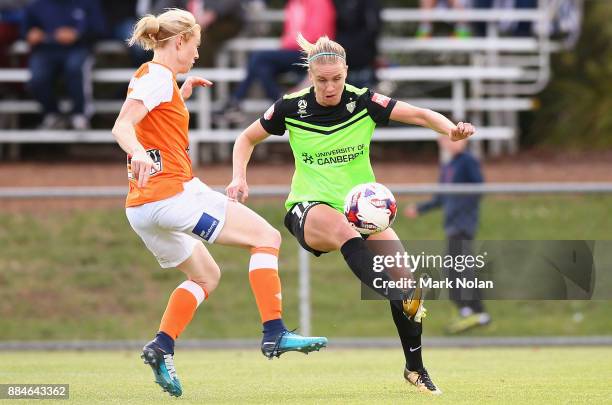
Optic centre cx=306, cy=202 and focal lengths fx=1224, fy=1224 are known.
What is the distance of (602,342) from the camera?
35.6 ft

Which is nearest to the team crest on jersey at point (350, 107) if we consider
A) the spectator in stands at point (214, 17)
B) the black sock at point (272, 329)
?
the black sock at point (272, 329)

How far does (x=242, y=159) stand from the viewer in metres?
7.25

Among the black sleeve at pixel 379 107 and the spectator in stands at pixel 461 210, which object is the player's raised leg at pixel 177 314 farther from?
the spectator in stands at pixel 461 210

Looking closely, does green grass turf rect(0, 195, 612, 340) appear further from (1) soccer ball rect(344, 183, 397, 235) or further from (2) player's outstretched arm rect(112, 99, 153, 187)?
(2) player's outstretched arm rect(112, 99, 153, 187)

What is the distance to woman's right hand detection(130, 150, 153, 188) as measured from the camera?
6.17 meters

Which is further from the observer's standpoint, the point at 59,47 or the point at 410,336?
the point at 59,47

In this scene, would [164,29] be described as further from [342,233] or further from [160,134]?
[342,233]

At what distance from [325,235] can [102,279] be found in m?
5.48

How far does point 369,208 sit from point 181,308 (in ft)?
4.00

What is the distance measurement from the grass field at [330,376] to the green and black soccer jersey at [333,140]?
45.0 inches

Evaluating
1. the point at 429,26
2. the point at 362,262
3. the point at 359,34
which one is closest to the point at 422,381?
the point at 362,262

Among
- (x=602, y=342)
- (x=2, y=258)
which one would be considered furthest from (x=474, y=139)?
(x=2, y=258)

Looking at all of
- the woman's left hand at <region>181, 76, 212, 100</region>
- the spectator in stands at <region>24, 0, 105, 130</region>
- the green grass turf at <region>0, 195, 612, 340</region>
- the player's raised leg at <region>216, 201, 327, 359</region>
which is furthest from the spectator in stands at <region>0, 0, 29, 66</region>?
the player's raised leg at <region>216, 201, 327, 359</region>

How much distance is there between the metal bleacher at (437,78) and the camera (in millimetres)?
15195
